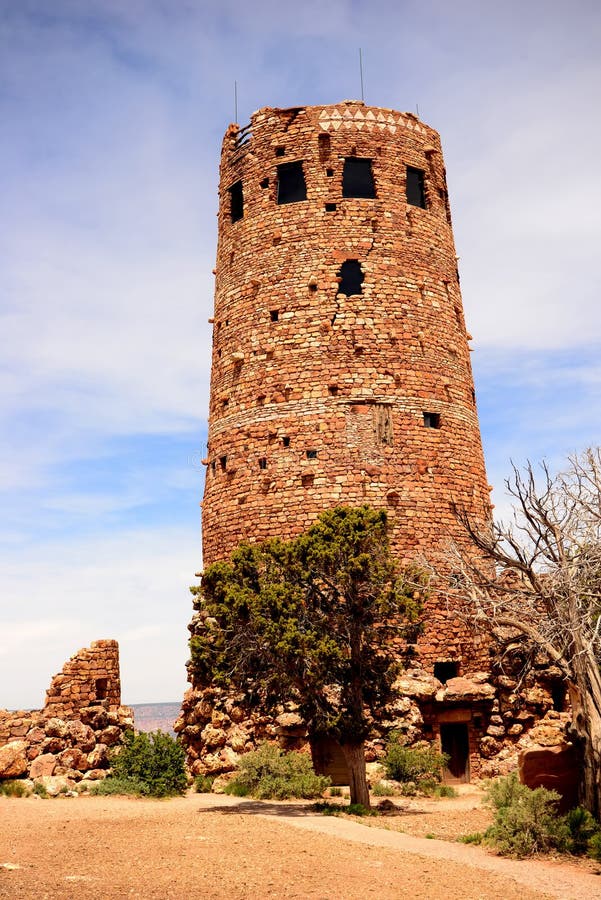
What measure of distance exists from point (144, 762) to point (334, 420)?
32.5ft

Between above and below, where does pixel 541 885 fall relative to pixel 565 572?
below

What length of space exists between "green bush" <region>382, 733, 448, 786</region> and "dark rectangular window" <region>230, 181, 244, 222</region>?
54.3 ft

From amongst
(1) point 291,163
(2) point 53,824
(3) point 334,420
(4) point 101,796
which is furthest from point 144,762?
(1) point 291,163

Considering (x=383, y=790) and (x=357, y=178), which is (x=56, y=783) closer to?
(x=383, y=790)

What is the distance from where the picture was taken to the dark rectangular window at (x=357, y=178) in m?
25.9

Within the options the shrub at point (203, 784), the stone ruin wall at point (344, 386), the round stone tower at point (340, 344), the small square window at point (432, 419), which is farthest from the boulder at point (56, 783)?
the small square window at point (432, 419)

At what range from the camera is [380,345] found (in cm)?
2427

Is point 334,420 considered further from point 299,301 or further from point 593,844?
point 593,844

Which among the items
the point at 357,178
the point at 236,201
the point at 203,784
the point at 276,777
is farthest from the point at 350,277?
the point at 203,784

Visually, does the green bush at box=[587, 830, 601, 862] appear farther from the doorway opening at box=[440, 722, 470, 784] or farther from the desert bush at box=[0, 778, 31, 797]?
the desert bush at box=[0, 778, 31, 797]

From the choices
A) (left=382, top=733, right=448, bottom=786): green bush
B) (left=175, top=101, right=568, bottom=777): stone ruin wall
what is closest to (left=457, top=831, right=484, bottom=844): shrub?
(left=382, top=733, right=448, bottom=786): green bush

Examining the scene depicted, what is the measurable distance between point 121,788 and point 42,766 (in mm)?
2063

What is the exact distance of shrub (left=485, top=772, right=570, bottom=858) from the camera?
13.0 meters

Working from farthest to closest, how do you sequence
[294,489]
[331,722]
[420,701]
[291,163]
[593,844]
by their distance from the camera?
[291,163] < [294,489] < [420,701] < [331,722] < [593,844]
